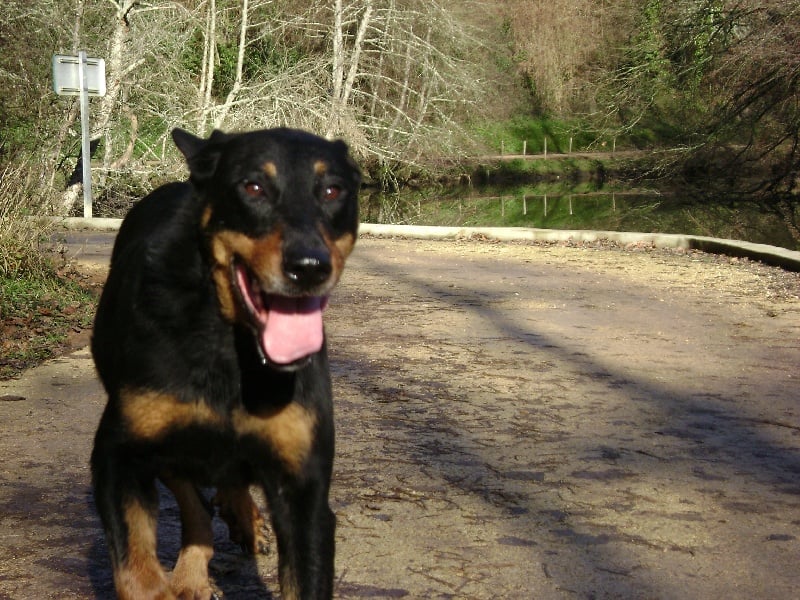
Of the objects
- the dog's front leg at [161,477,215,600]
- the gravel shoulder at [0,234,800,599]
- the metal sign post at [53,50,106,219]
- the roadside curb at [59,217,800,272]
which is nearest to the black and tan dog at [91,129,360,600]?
the dog's front leg at [161,477,215,600]

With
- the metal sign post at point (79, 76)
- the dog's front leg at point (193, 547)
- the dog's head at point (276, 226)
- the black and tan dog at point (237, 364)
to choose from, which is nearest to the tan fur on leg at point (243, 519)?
the dog's front leg at point (193, 547)

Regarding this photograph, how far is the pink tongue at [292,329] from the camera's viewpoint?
2.94 metres

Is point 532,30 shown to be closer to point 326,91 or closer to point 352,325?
point 326,91

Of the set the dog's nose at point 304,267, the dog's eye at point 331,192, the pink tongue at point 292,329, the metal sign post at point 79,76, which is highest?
the metal sign post at point 79,76

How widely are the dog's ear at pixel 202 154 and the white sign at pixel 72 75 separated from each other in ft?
50.9

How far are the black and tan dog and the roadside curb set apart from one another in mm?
11947

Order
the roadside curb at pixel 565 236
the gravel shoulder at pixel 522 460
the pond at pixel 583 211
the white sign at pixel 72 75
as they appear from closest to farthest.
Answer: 1. the gravel shoulder at pixel 522 460
2. the roadside curb at pixel 565 236
3. the white sign at pixel 72 75
4. the pond at pixel 583 211

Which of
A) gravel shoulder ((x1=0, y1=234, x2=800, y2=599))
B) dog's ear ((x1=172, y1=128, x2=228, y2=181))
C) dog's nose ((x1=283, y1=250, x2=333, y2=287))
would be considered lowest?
Answer: gravel shoulder ((x1=0, y1=234, x2=800, y2=599))

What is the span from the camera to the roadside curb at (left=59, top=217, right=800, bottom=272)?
1491 cm

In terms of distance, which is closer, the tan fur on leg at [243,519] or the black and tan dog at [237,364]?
the black and tan dog at [237,364]

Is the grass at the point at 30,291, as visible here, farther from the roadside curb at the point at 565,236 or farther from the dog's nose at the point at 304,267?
the roadside curb at the point at 565,236

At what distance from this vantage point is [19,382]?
672 cm

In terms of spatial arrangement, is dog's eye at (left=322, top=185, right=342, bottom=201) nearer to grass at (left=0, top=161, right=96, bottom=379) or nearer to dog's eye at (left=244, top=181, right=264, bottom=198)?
dog's eye at (left=244, top=181, right=264, bottom=198)

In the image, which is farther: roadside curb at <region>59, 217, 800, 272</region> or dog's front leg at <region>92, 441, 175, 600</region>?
roadside curb at <region>59, 217, 800, 272</region>
